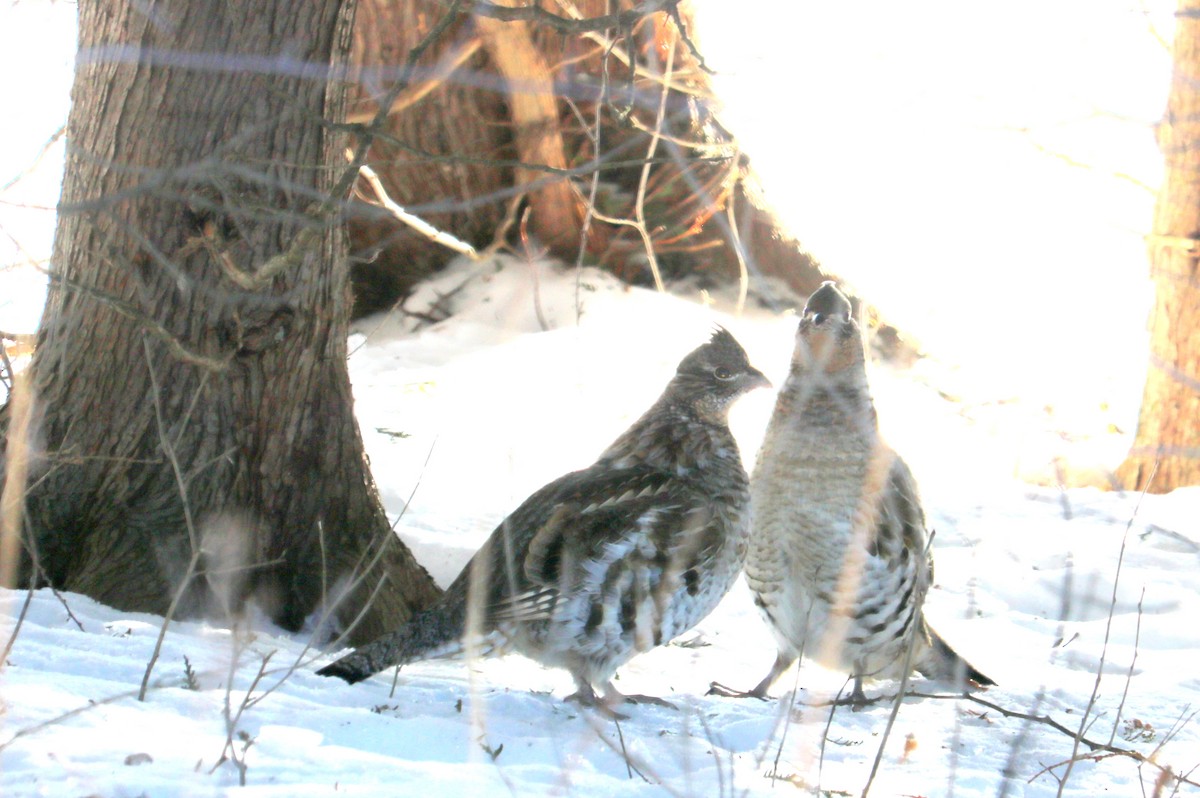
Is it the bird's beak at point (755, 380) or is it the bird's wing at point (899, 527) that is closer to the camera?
the bird's wing at point (899, 527)

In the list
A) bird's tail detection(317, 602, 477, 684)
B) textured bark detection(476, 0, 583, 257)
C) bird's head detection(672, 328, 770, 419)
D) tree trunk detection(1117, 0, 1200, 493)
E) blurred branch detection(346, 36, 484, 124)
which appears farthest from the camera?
textured bark detection(476, 0, 583, 257)

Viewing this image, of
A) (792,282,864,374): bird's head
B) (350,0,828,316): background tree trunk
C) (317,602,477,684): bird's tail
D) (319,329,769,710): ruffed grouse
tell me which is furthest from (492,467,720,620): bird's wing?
(350,0,828,316): background tree trunk

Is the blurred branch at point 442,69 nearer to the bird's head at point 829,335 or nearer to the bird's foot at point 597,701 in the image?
the bird's head at point 829,335

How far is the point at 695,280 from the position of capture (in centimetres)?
1004

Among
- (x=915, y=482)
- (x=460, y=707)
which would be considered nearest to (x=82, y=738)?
(x=460, y=707)

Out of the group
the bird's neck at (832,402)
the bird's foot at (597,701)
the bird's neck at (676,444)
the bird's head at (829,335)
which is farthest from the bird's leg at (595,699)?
the bird's head at (829,335)

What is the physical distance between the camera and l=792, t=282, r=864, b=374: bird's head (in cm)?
493

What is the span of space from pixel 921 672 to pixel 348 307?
2691 millimetres

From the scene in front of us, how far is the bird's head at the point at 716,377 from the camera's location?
4819 mm

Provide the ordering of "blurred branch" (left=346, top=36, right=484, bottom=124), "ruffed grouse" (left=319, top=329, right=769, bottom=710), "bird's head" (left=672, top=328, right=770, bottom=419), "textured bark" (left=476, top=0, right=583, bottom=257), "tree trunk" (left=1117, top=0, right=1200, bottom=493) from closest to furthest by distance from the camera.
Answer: "ruffed grouse" (left=319, top=329, right=769, bottom=710) → "bird's head" (left=672, top=328, right=770, bottom=419) → "tree trunk" (left=1117, top=0, right=1200, bottom=493) → "blurred branch" (left=346, top=36, right=484, bottom=124) → "textured bark" (left=476, top=0, right=583, bottom=257)

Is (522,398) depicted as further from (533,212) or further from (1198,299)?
(1198,299)

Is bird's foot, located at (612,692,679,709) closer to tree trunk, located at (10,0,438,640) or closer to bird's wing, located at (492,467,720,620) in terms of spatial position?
bird's wing, located at (492,467,720,620)

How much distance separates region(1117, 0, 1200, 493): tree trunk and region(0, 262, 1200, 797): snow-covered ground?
1.68ft

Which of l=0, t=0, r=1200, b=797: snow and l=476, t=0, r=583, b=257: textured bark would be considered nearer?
l=0, t=0, r=1200, b=797: snow
